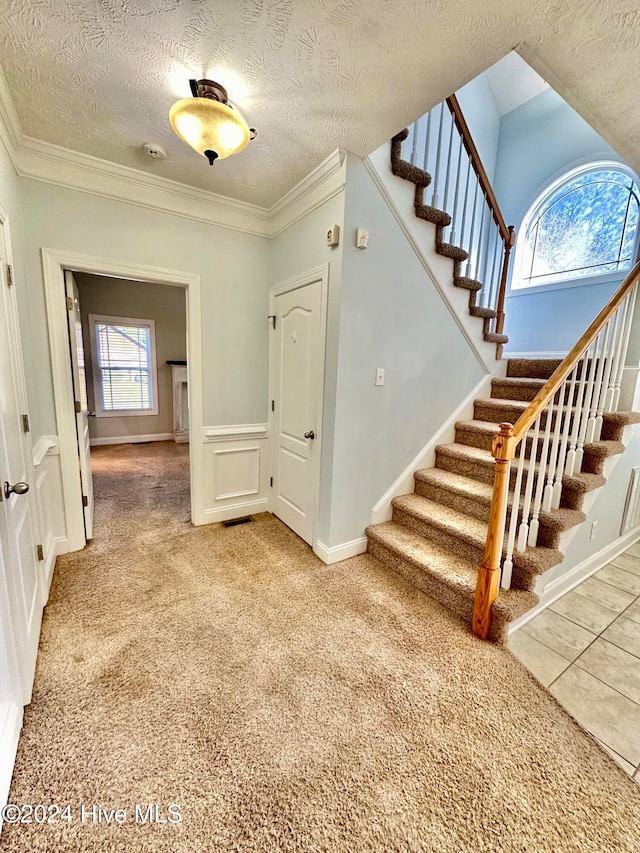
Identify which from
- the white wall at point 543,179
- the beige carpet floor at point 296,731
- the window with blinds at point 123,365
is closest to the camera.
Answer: the beige carpet floor at point 296,731

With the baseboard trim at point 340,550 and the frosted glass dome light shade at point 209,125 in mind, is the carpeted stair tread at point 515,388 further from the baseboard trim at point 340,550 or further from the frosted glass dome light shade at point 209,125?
the frosted glass dome light shade at point 209,125

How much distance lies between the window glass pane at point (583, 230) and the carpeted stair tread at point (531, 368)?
1305 millimetres

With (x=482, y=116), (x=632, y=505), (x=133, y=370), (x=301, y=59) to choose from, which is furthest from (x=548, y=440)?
(x=133, y=370)

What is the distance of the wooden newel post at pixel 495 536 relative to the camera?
168cm

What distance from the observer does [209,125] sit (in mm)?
1542

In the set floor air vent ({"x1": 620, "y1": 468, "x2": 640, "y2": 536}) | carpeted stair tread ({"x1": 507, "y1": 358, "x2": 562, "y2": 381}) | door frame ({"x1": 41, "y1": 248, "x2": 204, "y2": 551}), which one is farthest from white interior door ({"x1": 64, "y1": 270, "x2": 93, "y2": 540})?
floor air vent ({"x1": 620, "y1": 468, "x2": 640, "y2": 536})

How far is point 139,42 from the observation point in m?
1.37

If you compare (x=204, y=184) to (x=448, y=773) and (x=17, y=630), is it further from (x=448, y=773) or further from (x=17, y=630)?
(x=448, y=773)

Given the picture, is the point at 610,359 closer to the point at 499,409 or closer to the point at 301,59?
the point at 499,409

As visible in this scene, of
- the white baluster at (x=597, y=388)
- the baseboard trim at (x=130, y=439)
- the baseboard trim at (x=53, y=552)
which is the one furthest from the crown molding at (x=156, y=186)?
the baseboard trim at (x=130, y=439)

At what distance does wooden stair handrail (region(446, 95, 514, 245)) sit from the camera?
103 inches

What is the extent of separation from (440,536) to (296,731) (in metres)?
1.44

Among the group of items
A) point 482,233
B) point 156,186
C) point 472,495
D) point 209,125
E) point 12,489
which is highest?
point 482,233

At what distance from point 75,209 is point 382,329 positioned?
2.16 metres
